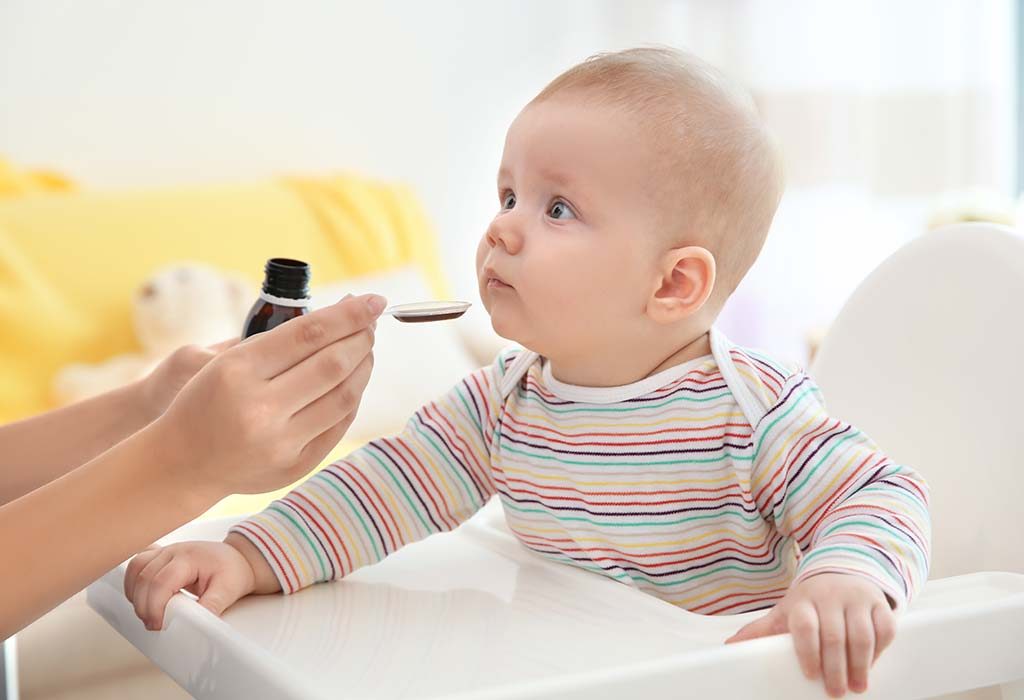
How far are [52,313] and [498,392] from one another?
1.49 meters

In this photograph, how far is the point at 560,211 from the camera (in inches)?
32.4

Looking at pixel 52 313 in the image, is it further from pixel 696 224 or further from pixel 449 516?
pixel 696 224

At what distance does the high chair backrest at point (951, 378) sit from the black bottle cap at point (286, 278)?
49cm

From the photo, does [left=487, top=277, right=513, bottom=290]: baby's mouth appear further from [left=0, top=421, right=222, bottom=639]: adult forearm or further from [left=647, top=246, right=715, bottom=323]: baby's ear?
[left=0, top=421, right=222, bottom=639]: adult forearm

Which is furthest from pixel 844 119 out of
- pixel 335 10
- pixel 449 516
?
pixel 449 516

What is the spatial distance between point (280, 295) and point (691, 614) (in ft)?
1.14

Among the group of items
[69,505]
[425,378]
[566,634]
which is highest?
[69,505]

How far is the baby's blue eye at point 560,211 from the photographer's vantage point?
82 centimetres

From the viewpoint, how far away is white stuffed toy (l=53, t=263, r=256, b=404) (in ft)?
6.68

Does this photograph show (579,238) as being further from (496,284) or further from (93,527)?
(93,527)

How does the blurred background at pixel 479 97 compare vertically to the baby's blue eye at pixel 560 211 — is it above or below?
below

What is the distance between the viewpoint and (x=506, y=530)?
0.93m

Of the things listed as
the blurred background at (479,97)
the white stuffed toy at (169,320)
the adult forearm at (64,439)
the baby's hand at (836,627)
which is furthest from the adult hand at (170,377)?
the blurred background at (479,97)

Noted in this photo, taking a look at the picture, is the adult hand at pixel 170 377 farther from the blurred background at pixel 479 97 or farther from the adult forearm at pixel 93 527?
the blurred background at pixel 479 97
